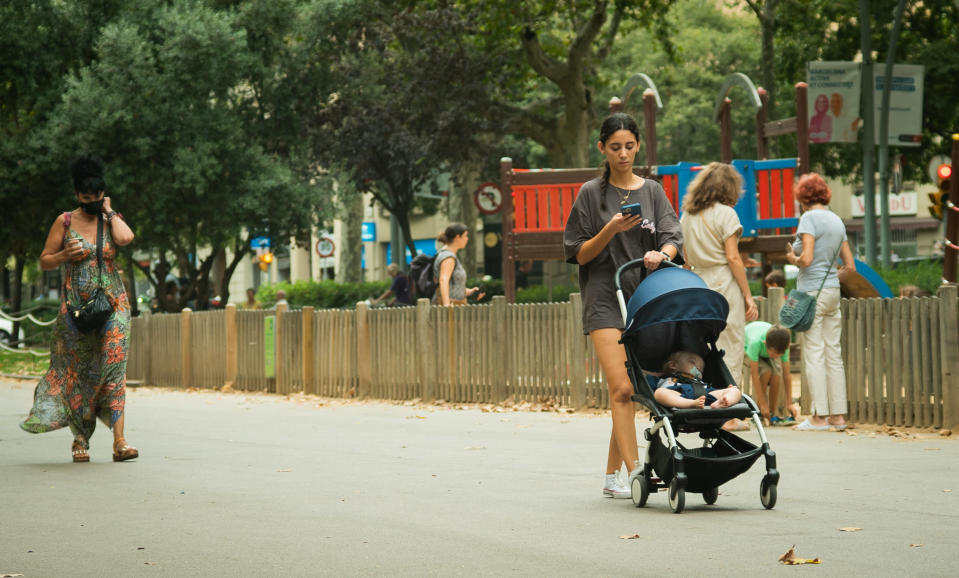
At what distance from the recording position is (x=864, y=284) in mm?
14352

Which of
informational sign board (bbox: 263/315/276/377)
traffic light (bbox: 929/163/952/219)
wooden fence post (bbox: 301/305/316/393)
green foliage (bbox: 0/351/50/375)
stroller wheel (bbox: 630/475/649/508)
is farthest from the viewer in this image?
green foliage (bbox: 0/351/50/375)

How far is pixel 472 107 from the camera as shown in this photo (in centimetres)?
3262

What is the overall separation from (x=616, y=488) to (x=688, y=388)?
810 millimetres

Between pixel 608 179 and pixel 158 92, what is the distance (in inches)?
930

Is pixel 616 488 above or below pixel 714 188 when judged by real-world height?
below

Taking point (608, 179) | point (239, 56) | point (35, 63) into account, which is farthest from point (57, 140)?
point (608, 179)

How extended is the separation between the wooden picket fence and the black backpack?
31cm

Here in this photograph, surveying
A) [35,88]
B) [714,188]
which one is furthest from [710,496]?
[35,88]

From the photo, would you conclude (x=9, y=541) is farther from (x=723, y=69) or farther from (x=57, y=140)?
(x=723, y=69)

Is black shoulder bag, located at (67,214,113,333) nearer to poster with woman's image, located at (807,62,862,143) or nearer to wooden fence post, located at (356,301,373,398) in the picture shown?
wooden fence post, located at (356,301,373,398)

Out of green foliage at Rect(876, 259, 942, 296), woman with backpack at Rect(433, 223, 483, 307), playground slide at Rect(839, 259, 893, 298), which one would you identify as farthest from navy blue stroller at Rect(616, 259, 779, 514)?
green foliage at Rect(876, 259, 942, 296)

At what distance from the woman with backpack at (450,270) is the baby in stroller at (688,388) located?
761cm

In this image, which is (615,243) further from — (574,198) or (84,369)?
(574,198)

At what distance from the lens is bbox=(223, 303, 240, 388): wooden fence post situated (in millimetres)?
19906
